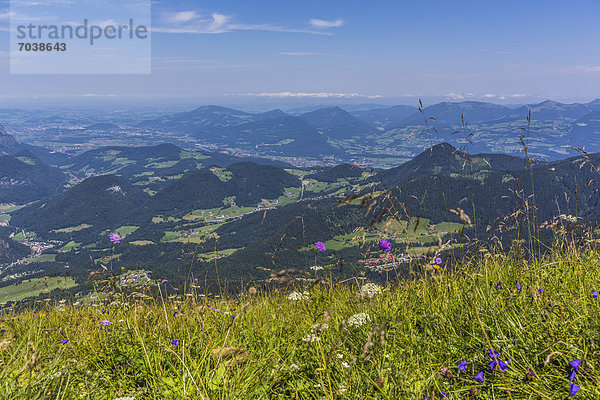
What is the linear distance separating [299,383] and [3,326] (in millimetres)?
4944

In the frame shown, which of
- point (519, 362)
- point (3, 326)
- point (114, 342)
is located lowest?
point (3, 326)

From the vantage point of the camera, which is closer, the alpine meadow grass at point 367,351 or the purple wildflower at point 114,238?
the alpine meadow grass at point 367,351

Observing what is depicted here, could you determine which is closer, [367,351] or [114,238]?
[367,351]

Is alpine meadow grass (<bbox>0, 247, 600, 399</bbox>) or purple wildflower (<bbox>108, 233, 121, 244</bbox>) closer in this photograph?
alpine meadow grass (<bbox>0, 247, 600, 399</bbox>)

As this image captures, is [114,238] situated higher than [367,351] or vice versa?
[114,238]

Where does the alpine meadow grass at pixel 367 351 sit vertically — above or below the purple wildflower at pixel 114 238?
below

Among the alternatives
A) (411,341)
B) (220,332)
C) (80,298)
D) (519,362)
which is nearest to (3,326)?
(80,298)

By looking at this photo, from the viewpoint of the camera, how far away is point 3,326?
4.94 meters

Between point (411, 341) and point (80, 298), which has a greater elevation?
point (411, 341)

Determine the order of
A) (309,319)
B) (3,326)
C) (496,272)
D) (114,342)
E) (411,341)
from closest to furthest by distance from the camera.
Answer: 1. (411,341)
2. (114,342)
3. (309,319)
4. (496,272)
5. (3,326)

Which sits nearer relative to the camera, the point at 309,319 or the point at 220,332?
the point at 220,332

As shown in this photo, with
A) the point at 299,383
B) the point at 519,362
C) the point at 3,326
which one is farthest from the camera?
the point at 3,326

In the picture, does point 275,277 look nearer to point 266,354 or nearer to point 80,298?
point 266,354

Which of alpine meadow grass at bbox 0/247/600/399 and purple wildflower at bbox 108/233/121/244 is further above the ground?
purple wildflower at bbox 108/233/121/244
